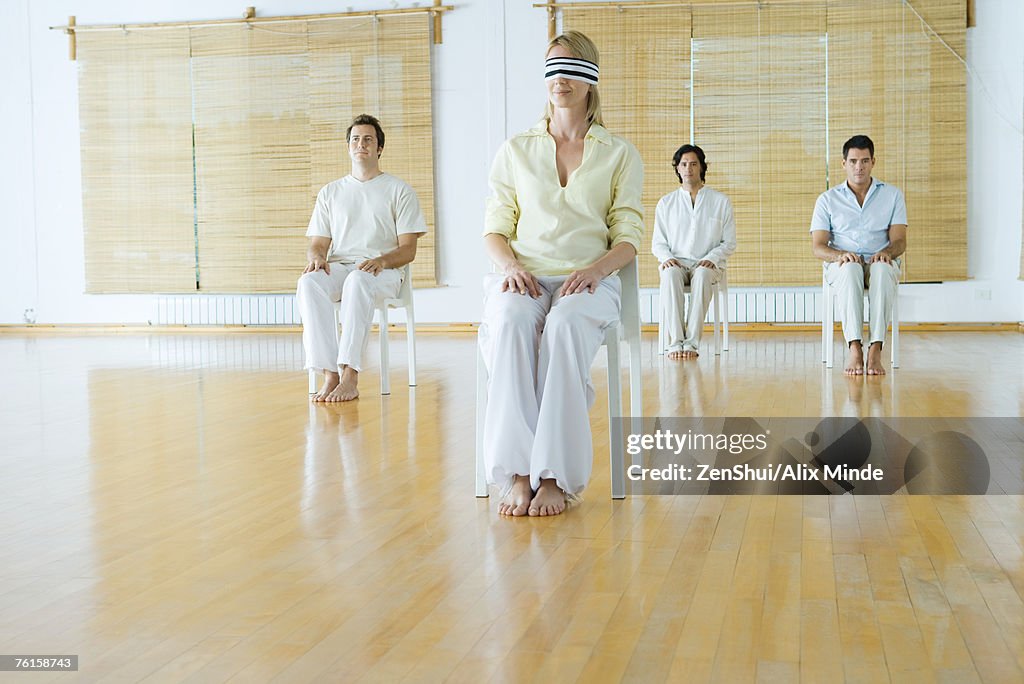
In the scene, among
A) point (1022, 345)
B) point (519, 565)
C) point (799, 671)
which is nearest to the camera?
point (799, 671)

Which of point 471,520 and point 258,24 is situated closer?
point 471,520

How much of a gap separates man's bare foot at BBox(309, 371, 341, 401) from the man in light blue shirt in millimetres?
2491

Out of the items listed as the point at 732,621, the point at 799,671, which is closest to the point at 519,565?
the point at 732,621

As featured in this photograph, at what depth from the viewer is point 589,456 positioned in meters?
2.70

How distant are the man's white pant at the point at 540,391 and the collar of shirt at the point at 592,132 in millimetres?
473

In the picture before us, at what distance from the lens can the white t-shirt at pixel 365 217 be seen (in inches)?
200

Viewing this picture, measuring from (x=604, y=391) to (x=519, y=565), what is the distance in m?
2.74

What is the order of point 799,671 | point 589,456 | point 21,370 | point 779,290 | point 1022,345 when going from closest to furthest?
point 799,671, point 589,456, point 21,370, point 1022,345, point 779,290

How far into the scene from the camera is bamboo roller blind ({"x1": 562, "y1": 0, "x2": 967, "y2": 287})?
8.16 m

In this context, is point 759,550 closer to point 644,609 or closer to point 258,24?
point 644,609

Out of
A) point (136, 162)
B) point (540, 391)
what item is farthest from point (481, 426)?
point (136, 162)

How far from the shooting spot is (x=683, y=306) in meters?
6.57

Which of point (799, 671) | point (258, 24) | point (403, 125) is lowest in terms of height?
point (799, 671)

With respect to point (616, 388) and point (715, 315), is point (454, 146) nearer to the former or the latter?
point (715, 315)
